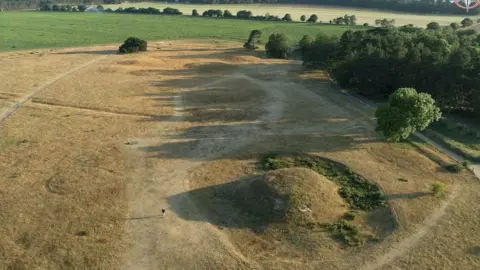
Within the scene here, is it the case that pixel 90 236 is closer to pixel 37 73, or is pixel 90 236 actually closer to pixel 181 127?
pixel 181 127

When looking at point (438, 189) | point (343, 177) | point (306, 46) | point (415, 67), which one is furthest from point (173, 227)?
point (306, 46)

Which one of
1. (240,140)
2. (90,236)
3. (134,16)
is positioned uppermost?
(134,16)

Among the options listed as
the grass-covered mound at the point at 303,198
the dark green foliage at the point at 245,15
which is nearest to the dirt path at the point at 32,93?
the grass-covered mound at the point at 303,198

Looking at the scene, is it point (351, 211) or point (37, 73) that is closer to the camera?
point (351, 211)

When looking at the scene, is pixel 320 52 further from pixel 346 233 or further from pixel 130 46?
pixel 346 233

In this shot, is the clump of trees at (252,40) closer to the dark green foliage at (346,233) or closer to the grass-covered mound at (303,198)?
the grass-covered mound at (303,198)

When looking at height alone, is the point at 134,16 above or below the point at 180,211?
above

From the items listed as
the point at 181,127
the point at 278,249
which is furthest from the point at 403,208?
the point at 181,127
